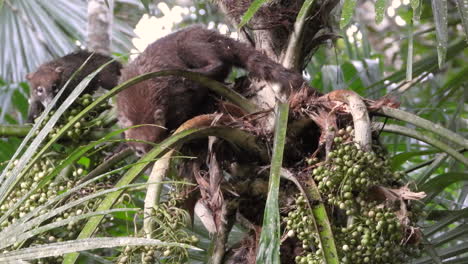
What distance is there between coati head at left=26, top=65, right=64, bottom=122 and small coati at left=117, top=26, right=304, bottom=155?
0.81m

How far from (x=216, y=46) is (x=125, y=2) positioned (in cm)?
217

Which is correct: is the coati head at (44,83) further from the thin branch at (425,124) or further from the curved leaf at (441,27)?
the curved leaf at (441,27)

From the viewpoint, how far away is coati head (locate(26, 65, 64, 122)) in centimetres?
324

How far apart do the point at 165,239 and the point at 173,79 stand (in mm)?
1253

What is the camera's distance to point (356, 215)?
158 cm

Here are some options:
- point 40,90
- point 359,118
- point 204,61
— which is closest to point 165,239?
point 359,118

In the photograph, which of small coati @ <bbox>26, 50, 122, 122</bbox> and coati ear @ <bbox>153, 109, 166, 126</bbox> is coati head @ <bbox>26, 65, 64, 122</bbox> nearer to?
small coati @ <bbox>26, 50, 122, 122</bbox>

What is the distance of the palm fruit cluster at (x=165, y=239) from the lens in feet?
4.59

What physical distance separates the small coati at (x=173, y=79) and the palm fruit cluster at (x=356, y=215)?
2.42 ft

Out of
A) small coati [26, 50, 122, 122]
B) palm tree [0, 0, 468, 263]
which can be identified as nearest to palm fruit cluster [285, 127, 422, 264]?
palm tree [0, 0, 468, 263]

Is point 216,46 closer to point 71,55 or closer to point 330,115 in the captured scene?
point 330,115

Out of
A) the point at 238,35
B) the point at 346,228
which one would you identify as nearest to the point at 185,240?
the point at 346,228

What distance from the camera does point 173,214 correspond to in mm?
1599

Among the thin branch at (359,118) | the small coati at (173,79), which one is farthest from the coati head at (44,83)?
the thin branch at (359,118)
